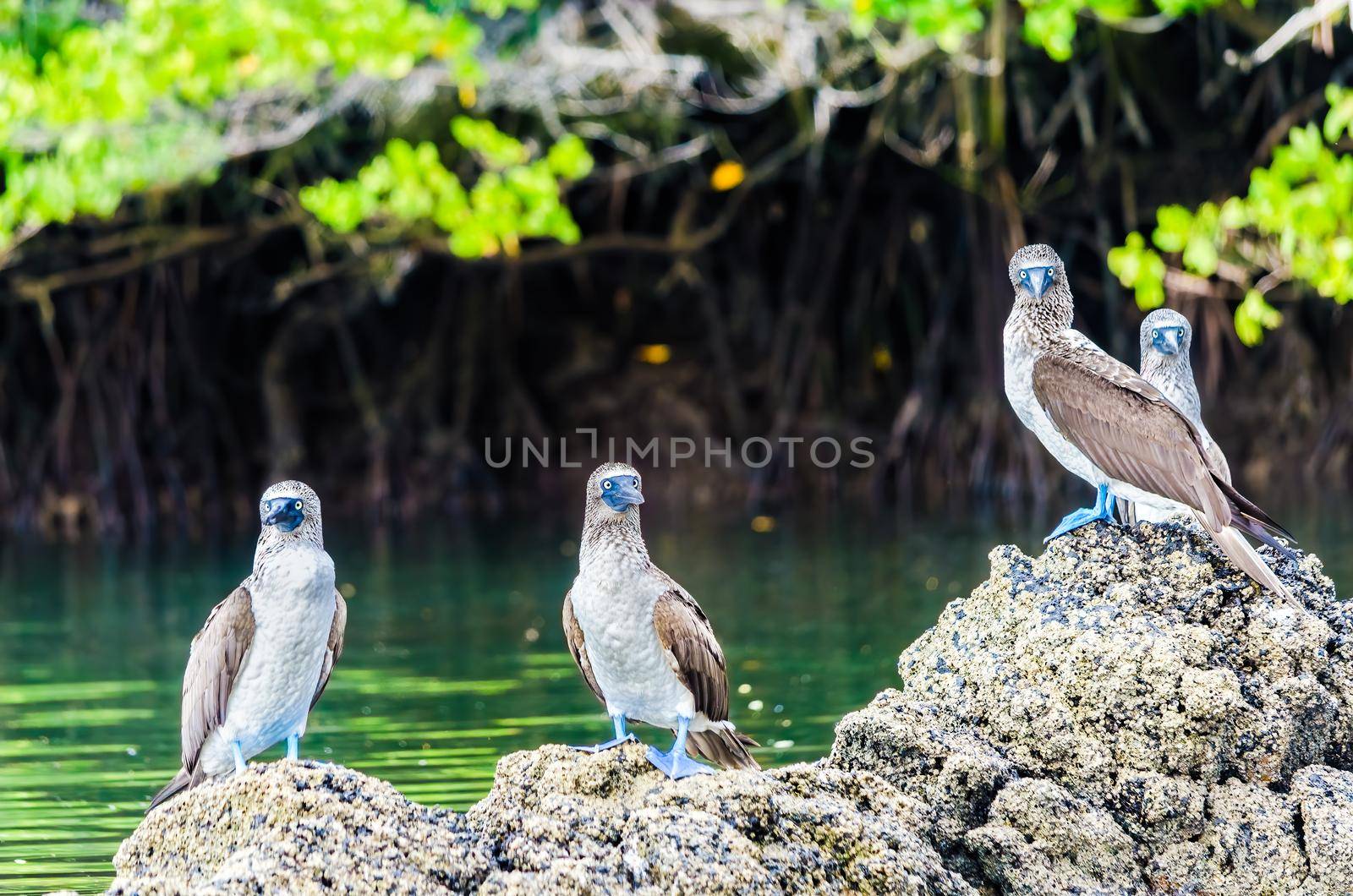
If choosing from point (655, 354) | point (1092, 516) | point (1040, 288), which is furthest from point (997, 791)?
point (655, 354)

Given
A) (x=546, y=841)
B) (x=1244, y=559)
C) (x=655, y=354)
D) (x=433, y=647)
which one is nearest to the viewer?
(x=546, y=841)

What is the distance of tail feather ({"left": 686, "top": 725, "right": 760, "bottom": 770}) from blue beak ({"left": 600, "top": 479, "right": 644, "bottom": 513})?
0.72m

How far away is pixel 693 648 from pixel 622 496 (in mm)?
429

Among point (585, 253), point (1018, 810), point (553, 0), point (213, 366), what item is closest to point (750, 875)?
point (1018, 810)

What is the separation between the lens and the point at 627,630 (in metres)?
5.07

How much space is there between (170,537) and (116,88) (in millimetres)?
6216

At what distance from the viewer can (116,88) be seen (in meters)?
12.8

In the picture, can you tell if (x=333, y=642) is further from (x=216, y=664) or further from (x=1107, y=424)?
(x=1107, y=424)

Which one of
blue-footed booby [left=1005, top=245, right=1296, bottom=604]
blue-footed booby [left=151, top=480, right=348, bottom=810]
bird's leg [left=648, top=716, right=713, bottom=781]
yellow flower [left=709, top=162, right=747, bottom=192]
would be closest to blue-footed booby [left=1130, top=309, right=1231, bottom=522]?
blue-footed booby [left=1005, top=245, right=1296, bottom=604]

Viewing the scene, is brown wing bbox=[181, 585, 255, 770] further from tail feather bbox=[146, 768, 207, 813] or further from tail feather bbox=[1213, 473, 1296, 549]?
tail feather bbox=[1213, 473, 1296, 549]

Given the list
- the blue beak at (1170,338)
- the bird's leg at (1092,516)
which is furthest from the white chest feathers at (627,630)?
the blue beak at (1170,338)

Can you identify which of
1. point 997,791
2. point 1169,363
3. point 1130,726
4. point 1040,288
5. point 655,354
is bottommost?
point 997,791

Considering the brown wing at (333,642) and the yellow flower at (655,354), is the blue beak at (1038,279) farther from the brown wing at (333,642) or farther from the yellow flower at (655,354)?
the yellow flower at (655,354)

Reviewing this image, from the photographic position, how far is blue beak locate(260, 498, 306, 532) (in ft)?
16.2
